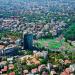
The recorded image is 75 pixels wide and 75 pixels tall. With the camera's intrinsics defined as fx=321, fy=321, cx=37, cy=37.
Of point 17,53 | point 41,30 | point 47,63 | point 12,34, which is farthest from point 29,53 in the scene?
point 41,30

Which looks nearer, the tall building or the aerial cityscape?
the aerial cityscape

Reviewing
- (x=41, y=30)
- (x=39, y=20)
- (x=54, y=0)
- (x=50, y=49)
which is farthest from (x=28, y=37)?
(x=54, y=0)

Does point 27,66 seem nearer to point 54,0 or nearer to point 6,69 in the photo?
point 6,69

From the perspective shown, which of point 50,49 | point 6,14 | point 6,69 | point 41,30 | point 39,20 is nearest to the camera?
point 6,69

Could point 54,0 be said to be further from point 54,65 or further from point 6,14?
point 54,65

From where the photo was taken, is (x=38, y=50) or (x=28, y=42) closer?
(x=38, y=50)

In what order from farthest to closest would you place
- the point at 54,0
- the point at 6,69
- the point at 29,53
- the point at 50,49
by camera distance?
the point at 54,0 → the point at 50,49 → the point at 29,53 → the point at 6,69

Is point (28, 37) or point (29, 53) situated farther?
point (28, 37)

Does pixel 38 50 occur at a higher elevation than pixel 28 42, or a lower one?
lower

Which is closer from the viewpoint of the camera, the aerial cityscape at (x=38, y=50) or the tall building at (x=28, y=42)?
the aerial cityscape at (x=38, y=50)
